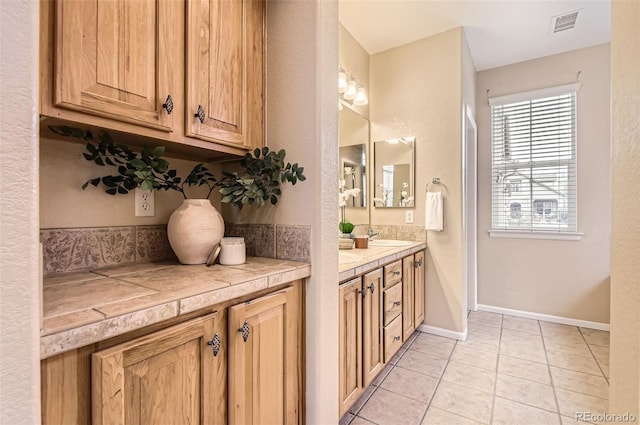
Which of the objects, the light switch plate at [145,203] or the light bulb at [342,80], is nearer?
the light switch plate at [145,203]

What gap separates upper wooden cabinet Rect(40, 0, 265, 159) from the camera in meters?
0.79

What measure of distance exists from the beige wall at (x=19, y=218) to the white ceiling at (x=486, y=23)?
233 cm

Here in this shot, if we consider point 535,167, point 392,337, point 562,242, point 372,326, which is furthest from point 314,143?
point 562,242

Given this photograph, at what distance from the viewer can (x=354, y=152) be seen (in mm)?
2912

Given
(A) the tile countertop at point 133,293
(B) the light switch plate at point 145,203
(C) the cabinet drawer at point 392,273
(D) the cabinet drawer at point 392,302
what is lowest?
(D) the cabinet drawer at point 392,302

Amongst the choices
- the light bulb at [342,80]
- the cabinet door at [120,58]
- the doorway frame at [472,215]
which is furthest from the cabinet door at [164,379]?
the doorway frame at [472,215]

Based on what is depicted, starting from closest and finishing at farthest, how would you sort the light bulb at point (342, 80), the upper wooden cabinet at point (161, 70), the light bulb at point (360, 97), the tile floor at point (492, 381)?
the upper wooden cabinet at point (161, 70) → the tile floor at point (492, 381) → the light bulb at point (342, 80) → the light bulb at point (360, 97)

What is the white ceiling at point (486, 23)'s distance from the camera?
2348 mm

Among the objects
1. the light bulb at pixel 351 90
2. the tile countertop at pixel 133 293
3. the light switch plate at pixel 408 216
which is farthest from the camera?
the light switch plate at pixel 408 216

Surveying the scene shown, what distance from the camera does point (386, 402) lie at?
178 cm

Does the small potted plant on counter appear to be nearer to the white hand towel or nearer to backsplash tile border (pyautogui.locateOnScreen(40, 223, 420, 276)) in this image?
backsplash tile border (pyautogui.locateOnScreen(40, 223, 420, 276))

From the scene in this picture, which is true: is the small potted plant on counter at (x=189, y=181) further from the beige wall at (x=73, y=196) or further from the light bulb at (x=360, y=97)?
the light bulb at (x=360, y=97)

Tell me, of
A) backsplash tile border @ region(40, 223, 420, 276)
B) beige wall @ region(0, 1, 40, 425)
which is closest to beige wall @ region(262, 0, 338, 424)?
backsplash tile border @ region(40, 223, 420, 276)

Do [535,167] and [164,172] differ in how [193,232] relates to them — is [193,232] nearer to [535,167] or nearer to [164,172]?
[164,172]
